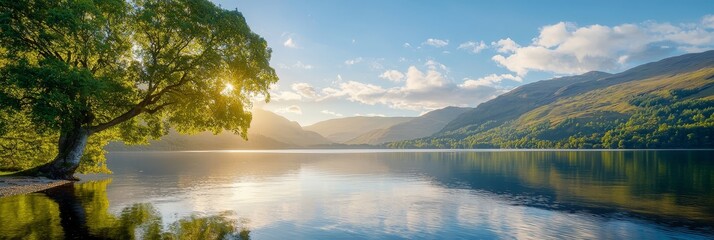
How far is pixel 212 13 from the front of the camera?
4172 centimetres

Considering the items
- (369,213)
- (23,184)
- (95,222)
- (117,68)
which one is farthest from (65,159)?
(369,213)

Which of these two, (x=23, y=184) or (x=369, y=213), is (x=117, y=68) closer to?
(x=23, y=184)

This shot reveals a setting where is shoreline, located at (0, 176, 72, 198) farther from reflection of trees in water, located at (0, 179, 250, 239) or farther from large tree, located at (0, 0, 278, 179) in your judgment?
reflection of trees in water, located at (0, 179, 250, 239)

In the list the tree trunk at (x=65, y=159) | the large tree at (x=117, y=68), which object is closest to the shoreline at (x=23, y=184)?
the tree trunk at (x=65, y=159)

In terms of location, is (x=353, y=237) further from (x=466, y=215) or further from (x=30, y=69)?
(x=30, y=69)

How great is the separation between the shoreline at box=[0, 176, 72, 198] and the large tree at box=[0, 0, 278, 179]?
284 cm

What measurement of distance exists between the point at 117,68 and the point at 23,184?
1310 centimetres

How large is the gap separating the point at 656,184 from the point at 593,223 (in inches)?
1220

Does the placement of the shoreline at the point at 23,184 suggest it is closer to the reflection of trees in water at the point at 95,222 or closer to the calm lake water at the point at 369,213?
the calm lake water at the point at 369,213

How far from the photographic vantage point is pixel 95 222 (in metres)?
22.9

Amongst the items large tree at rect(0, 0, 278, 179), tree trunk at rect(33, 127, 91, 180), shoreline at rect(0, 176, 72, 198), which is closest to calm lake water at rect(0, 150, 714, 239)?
shoreline at rect(0, 176, 72, 198)

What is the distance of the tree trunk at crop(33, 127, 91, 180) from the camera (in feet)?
144

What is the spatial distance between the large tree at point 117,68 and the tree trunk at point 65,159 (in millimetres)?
104

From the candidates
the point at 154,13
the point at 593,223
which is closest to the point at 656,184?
the point at 593,223
